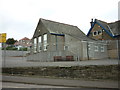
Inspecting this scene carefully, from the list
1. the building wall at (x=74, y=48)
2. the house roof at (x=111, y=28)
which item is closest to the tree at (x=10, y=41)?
the house roof at (x=111, y=28)

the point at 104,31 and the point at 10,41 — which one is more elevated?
the point at 10,41

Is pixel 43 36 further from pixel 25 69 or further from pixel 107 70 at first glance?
pixel 107 70

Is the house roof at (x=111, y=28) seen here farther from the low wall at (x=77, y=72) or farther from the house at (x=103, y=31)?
the low wall at (x=77, y=72)

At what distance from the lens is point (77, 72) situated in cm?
1123

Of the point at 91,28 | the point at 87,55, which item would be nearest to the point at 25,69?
the point at 87,55

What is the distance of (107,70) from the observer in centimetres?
1016

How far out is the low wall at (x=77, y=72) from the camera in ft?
33.1

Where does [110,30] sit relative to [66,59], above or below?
above

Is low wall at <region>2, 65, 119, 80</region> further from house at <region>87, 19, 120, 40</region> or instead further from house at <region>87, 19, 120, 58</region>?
house at <region>87, 19, 120, 40</region>

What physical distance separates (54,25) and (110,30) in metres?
13.4

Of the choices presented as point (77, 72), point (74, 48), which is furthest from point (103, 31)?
point (77, 72)

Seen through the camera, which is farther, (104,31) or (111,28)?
(111,28)

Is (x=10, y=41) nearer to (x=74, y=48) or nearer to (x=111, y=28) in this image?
(x=111, y=28)

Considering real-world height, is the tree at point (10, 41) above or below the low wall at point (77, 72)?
above
